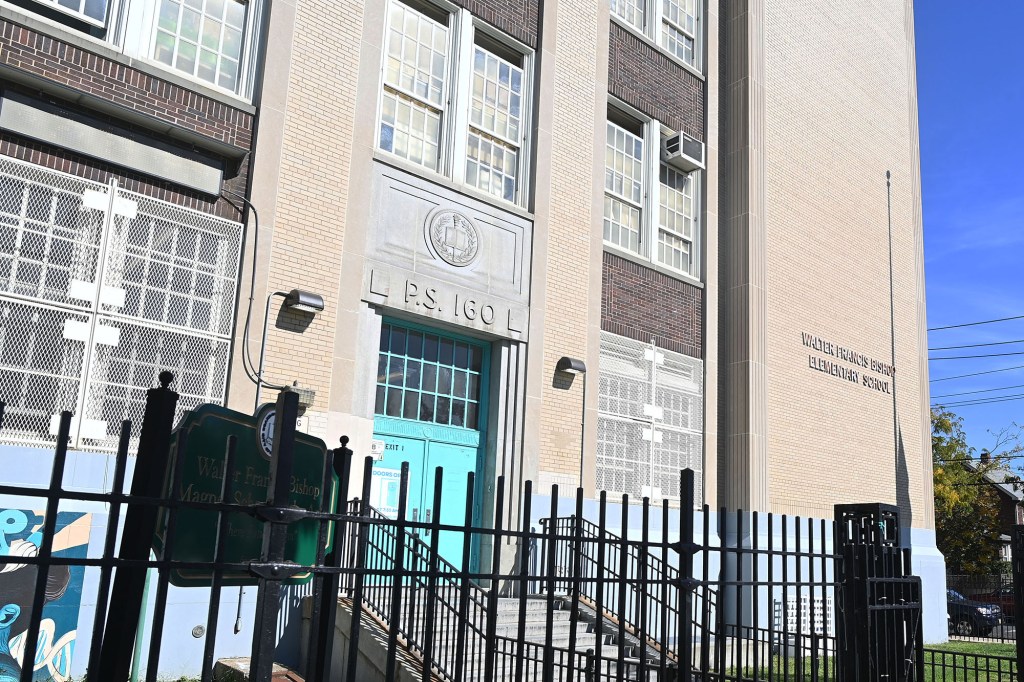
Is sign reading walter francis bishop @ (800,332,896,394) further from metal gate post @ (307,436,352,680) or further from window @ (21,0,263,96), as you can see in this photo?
metal gate post @ (307,436,352,680)

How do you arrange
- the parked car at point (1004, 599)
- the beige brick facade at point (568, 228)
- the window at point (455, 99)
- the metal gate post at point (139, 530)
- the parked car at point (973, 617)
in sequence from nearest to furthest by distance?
the metal gate post at point (139, 530) < the window at point (455, 99) < the beige brick facade at point (568, 228) < the parked car at point (1004, 599) < the parked car at point (973, 617)

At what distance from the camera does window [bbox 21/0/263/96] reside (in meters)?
10.4

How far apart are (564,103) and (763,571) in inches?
350

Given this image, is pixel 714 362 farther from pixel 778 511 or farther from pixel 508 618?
pixel 508 618

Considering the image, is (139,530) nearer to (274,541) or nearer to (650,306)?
(274,541)

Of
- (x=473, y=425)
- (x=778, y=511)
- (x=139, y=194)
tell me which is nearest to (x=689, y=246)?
(x=778, y=511)

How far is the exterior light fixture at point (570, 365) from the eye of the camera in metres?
14.2

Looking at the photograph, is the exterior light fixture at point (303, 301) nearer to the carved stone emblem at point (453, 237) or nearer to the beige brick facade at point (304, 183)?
the beige brick facade at point (304, 183)

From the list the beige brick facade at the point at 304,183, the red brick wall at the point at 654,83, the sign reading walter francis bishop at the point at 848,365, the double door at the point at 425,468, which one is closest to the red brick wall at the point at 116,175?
the beige brick facade at the point at 304,183

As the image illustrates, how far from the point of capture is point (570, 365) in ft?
46.7

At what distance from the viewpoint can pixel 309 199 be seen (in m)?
11.7

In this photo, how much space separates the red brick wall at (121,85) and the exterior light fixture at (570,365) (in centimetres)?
573

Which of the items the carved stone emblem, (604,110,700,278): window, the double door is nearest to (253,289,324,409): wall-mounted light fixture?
the double door

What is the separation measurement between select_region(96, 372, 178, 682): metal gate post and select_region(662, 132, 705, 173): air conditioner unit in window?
15.3m
